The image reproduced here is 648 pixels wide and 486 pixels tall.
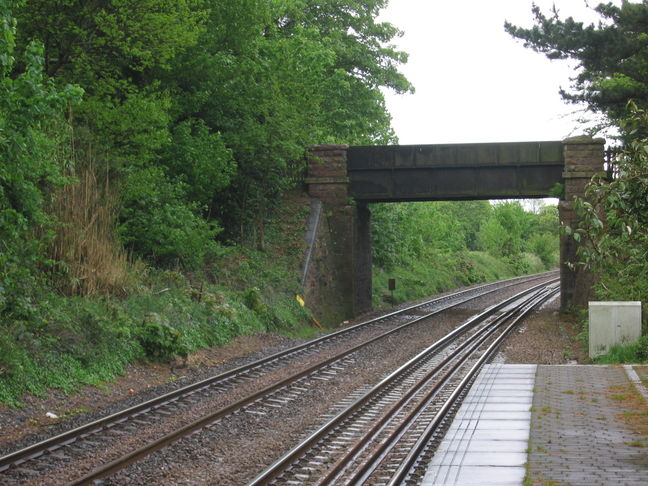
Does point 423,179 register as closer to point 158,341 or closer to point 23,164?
point 158,341

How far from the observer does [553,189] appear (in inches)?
1100

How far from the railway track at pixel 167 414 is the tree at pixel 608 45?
11222 millimetres

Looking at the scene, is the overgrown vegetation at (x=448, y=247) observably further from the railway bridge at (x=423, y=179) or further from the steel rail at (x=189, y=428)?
the steel rail at (x=189, y=428)

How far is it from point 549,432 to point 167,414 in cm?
539

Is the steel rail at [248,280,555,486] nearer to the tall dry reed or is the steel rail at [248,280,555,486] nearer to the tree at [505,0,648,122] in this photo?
the tall dry reed

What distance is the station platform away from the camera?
766 cm

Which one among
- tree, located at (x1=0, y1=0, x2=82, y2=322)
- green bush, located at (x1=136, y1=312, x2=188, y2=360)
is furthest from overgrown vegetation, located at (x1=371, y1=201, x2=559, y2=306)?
tree, located at (x1=0, y1=0, x2=82, y2=322)

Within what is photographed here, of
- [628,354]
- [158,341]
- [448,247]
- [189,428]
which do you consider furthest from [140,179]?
[448,247]

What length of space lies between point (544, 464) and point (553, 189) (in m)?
21.3

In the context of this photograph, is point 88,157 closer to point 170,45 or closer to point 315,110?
point 170,45

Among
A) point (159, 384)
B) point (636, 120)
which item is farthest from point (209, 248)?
point (636, 120)

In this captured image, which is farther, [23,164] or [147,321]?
[147,321]

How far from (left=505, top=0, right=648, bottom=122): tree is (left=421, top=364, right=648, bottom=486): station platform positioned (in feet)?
41.6

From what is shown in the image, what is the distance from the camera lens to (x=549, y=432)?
31.1ft
